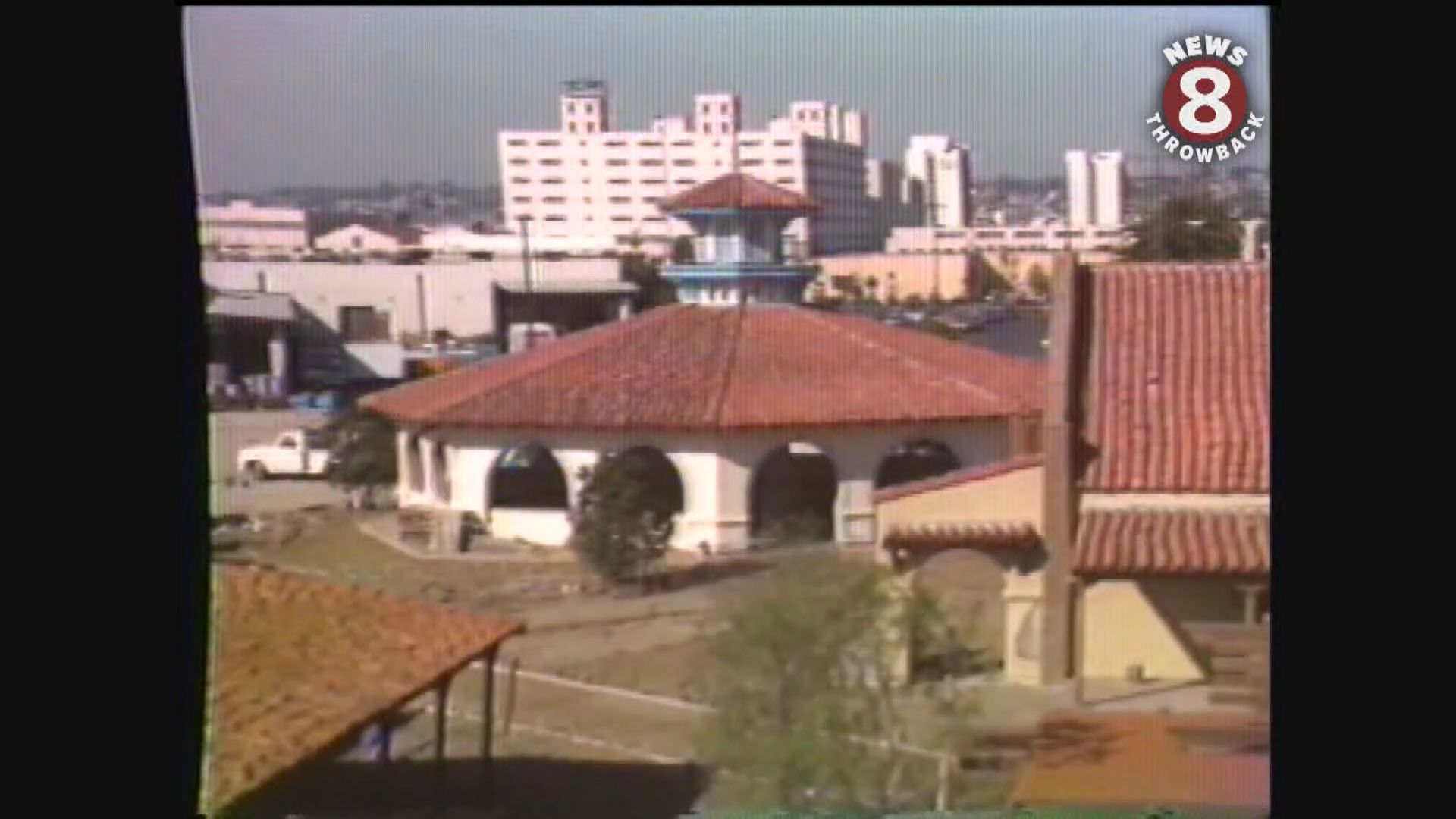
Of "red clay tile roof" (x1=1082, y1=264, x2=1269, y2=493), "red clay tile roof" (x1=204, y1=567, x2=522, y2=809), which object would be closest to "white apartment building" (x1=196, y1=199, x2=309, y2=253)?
"red clay tile roof" (x1=204, y1=567, x2=522, y2=809)

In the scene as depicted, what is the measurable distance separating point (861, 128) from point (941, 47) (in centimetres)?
28

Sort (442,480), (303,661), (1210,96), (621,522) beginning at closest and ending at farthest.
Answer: (1210,96) → (303,661) → (621,522) → (442,480)

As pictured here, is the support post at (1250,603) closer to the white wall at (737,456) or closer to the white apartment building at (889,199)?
the white wall at (737,456)

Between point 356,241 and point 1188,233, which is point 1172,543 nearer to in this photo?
point 1188,233

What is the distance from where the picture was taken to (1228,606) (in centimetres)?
462

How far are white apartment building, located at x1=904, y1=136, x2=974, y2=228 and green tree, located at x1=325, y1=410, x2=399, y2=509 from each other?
151 cm

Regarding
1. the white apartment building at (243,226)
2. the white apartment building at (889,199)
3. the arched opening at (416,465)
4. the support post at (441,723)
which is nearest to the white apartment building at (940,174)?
the white apartment building at (889,199)

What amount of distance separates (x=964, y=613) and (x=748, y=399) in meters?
0.80

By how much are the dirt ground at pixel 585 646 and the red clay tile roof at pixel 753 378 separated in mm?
397

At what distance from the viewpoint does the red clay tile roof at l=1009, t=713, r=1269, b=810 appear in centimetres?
464

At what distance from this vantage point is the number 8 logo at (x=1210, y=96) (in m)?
4.36

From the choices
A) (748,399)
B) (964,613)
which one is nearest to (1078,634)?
(964,613)

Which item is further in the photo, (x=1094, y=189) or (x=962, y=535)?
(x=962, y=535)

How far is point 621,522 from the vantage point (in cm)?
468
